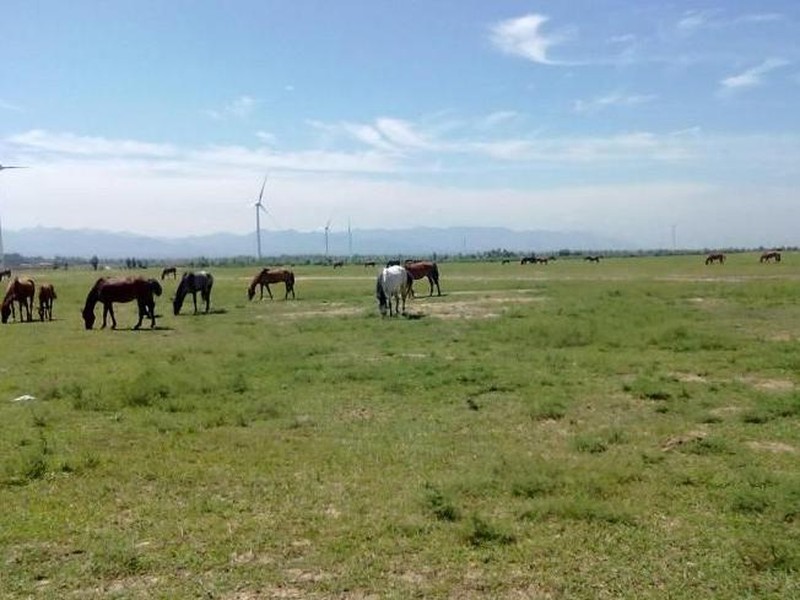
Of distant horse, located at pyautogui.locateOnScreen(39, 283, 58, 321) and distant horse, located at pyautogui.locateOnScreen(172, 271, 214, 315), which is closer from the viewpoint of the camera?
distant horse, located at pyautogui.locateOnScreen(39, 283, 58, 321)

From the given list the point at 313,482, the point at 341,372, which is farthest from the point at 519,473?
the point at 341,372

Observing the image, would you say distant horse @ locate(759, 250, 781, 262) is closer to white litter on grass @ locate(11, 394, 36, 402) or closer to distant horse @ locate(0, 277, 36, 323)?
distant horse @ locate(0, 277, 36, 323)

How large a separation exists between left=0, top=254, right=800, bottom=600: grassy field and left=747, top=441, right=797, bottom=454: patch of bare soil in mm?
24

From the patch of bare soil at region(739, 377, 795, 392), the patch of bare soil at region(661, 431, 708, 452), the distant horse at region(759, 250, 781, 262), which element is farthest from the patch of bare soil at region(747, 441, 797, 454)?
the distant horse at region(759, 250, 781, 262)

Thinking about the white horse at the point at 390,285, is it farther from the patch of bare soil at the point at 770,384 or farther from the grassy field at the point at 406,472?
the patch of bare soil at the point at 770,384

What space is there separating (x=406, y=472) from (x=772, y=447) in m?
4.43

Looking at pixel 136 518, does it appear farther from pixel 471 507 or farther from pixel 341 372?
pixel 341 372

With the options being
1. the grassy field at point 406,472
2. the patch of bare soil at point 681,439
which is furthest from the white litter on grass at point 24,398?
the patch of bare soil at point 681,439

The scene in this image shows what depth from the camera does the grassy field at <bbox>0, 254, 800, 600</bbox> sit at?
5.79m

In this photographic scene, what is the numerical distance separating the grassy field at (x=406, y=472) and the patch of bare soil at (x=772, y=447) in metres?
0.02

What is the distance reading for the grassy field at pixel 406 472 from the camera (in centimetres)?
579

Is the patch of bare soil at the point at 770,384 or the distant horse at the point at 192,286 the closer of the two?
the patch of bare soil at the point at 770,384

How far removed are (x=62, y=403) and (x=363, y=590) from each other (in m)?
8.59

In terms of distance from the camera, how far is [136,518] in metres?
→ 7.10
